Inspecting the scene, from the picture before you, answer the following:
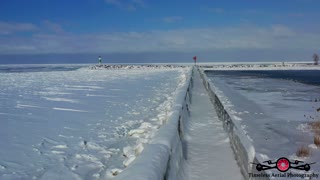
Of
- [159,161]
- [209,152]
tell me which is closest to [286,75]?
[209,152]

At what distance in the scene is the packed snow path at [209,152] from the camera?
6.25 m

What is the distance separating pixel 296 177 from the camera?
5.68 m

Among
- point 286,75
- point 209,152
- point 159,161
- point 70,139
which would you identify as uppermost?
point 159,161

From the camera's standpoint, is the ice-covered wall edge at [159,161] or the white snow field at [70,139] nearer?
the ice-covered wall edge at [159,161]

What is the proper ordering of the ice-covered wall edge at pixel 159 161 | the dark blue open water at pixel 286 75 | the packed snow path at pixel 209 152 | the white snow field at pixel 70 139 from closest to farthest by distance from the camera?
the ice-covered wall edge at pixel 159 161, the packed snow path at pixel 209 152, the white snow field at pixel 70 139, the dark blue open water at pixel 286 75

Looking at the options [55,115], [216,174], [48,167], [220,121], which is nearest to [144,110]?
[55,115]

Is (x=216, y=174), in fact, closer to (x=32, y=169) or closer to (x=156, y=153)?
(x=156, y=153)

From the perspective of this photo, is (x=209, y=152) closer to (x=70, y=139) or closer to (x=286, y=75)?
(x=70, y=139)

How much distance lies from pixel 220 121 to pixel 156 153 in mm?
5480

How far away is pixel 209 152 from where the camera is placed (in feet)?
25.0

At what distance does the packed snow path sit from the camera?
6.25 metres

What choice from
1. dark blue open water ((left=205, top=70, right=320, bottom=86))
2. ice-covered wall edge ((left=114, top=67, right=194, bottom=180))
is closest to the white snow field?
ice-covered wall edge ((left=114, top=67, right=194, bottom=180))

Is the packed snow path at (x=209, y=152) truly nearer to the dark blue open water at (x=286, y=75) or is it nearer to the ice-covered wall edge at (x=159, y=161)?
the ice-covered wall edge at (x=159, y=161)

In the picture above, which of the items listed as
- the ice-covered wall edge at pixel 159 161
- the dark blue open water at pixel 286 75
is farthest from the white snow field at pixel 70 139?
the dark blue open water at pixel 286 75
